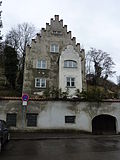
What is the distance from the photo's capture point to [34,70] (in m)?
28.8

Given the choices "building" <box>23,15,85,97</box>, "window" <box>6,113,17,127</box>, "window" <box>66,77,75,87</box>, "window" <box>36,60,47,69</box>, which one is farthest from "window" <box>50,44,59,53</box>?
"window" <box>6,113,17,127</box>

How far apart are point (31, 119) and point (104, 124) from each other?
24.3ft

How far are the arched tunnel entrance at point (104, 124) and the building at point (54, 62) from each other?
37.1 ft

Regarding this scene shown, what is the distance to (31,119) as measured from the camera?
15.3 metres

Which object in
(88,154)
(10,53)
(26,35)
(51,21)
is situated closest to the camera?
(88,154)

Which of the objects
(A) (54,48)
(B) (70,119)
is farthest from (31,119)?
(A) (54,48)

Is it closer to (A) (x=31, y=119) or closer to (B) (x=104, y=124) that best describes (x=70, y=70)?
(B) (x=104, y=124)

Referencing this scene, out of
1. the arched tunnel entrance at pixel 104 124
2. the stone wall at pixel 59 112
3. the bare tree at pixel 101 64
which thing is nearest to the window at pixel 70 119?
the stone wall at pixel 59 112

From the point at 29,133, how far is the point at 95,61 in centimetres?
3802

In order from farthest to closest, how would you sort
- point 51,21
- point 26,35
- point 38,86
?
point 26,35 < point 51,21 < point 38,86

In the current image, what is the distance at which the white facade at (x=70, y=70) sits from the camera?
28355 mm

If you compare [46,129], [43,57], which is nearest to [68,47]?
[43,57]

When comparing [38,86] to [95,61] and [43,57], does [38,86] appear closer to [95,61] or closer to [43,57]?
[43,57]

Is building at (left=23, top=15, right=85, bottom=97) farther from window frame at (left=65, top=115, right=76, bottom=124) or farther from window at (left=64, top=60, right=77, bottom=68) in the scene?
window frame at (left=65, top=115, right=76, bottom=124)
